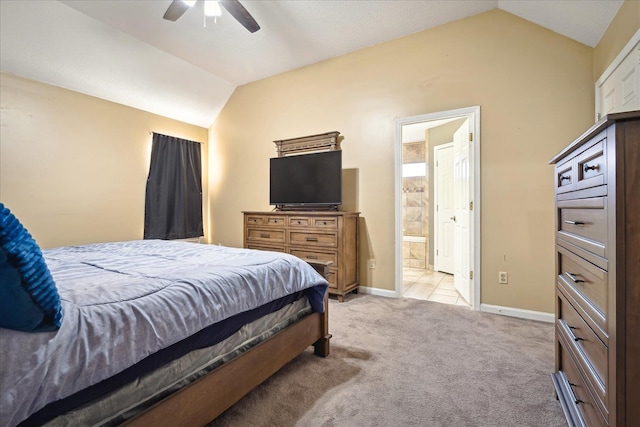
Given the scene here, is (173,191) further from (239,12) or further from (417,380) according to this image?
(417,380)

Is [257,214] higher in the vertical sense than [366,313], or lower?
higher

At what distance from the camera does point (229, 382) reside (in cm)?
135

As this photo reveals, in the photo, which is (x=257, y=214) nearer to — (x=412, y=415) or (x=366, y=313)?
(x=366, y=313)

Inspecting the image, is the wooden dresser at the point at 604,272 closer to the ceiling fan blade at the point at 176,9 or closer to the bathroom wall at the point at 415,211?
the ceiling fan blade at the point at 176,9

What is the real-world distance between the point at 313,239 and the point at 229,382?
2230 mm

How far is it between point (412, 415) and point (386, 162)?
8.54ft

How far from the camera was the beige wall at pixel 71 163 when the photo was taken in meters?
3.20

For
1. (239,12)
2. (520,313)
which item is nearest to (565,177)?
(520,313)

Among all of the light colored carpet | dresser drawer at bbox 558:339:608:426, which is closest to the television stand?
the light colored carpet

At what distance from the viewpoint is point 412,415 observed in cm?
147

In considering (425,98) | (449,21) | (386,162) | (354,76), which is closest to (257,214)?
(386,162)

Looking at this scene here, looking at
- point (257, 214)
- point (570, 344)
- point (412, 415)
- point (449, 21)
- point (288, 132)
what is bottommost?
point (412, 415)

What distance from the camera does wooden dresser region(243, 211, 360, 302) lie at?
10.9 ft

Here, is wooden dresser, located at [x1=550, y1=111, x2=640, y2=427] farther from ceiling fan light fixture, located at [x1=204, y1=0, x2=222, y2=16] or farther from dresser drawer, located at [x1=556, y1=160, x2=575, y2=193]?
ceiling fan light fixture, located at [x1=204, y1=0, x2=222, y2=16]
